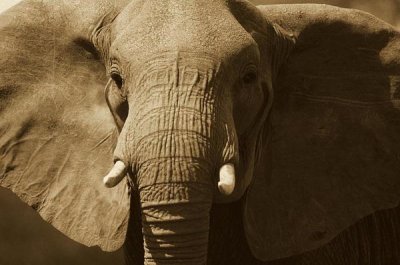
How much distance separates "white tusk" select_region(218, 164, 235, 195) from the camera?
146 inches

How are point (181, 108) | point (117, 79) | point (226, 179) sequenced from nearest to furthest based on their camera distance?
point (226, 179) → point (181, 108) → point (117, 79)

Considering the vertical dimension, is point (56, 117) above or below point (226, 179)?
below

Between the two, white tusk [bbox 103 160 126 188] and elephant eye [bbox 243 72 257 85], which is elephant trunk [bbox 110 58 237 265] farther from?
elephant eye [bbox 243 72 257 85]

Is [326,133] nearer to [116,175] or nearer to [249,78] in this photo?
[249,78]

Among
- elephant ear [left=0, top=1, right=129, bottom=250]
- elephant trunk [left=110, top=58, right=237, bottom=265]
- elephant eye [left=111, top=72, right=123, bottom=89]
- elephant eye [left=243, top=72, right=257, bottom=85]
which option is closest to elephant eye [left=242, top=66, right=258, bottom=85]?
elephant eye [left=243, top=72, right=257, bottom=85]

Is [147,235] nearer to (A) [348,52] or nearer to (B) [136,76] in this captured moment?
(B) [136,76]

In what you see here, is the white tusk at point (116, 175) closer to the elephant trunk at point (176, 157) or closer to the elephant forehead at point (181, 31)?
the elephant trunk at point (176, 157)

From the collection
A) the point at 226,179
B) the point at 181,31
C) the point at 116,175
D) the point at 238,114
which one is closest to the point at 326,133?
the point at 238,114

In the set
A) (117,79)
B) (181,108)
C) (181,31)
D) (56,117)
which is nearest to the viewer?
(181,108)

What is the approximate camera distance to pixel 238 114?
423 centimetres

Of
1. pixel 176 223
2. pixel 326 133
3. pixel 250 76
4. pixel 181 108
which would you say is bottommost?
pixel 326 133

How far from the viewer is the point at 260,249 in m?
4.46

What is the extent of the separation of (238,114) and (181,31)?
36 centimetres

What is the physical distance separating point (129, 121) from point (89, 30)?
0.65 m
